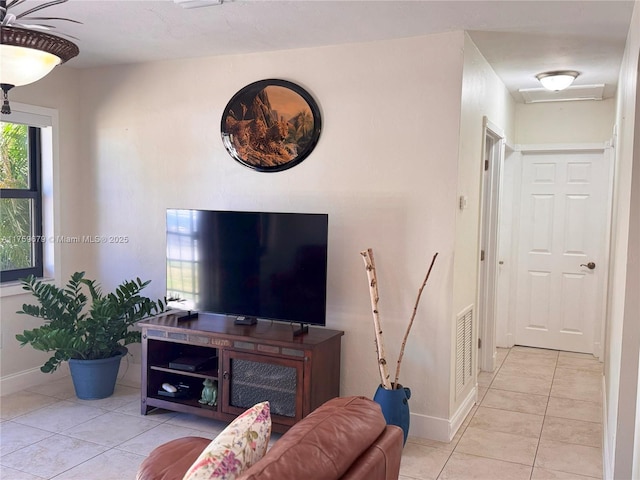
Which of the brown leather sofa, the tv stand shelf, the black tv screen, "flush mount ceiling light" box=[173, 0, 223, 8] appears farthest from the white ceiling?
the brown leather sofa

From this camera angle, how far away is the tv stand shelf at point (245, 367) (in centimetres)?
334

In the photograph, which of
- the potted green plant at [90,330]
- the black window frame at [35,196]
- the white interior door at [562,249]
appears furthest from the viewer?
the white interior door at [562,249]

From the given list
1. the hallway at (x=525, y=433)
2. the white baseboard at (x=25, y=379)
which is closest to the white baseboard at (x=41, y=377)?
the white baseboard at (x=25, y=379)

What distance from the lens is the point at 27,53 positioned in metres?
2.07

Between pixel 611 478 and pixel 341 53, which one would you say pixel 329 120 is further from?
pixel 611 478

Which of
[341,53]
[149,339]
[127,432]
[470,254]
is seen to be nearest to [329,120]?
[341,53]

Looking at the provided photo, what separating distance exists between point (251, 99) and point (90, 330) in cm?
→ 189

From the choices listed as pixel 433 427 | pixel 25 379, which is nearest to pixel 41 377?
pixel 25 379

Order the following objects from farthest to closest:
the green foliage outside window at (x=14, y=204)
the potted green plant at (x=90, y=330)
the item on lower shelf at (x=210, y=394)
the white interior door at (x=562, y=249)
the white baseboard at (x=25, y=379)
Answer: the white interior door at (x=562, y=249), the green foliage outside window at (x=14, y=204), the white baseboard at (x=25, y=379), the potted green plant at (x=90, y=330), the item on lower shelf at (x=210, y=394)

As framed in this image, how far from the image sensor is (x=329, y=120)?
12.2 ft

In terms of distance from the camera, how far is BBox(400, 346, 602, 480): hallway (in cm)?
313

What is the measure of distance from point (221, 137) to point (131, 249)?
1181 mm

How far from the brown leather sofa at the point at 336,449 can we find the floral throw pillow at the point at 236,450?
7 centimetres

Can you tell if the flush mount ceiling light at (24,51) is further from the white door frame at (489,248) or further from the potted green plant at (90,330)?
the white door frame at (489,248)
